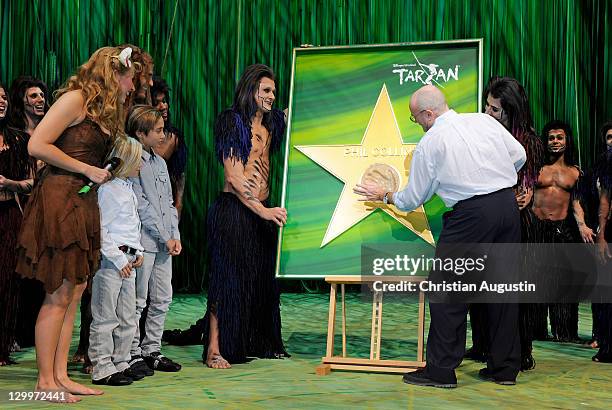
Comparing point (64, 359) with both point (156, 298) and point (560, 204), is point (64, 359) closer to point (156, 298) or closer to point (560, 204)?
point (156, 298)

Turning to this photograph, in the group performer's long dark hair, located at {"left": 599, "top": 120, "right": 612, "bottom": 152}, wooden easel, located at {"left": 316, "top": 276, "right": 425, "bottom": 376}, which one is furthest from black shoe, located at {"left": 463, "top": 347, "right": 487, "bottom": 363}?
performer's long dark hair, located at {"left": 599, "top": 120, "right": 612, "bottom": 152}

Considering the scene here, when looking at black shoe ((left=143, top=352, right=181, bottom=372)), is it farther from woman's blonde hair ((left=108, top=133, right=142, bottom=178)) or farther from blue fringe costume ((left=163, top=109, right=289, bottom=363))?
woman's blonde hair ((left=108, top=133, right=142, bottom=178))

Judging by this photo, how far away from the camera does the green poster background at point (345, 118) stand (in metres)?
3.91

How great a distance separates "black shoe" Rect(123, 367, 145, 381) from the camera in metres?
3.67

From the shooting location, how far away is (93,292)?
3.50 metres

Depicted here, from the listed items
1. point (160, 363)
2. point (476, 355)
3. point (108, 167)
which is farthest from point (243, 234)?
point (476, 355)

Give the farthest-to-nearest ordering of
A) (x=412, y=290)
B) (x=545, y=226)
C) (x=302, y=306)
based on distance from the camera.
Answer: (x=302, y=306) < (x=545, y=226) < (x=412, y=290)

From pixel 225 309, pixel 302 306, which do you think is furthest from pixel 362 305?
pixel 225 309

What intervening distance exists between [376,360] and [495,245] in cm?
80

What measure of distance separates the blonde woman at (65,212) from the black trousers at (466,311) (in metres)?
1.49

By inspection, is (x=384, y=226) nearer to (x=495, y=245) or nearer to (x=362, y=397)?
(x=495, y=245)

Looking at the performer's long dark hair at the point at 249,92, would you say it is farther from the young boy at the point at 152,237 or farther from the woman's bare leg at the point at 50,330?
the woman's bare leg at the point at 50,330

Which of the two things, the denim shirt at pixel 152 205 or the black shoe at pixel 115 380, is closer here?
the black shoe at pixel 115 380

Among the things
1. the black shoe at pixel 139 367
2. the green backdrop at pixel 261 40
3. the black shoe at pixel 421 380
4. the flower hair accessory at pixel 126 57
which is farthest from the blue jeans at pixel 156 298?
the green backdrop at pixel 261 40
